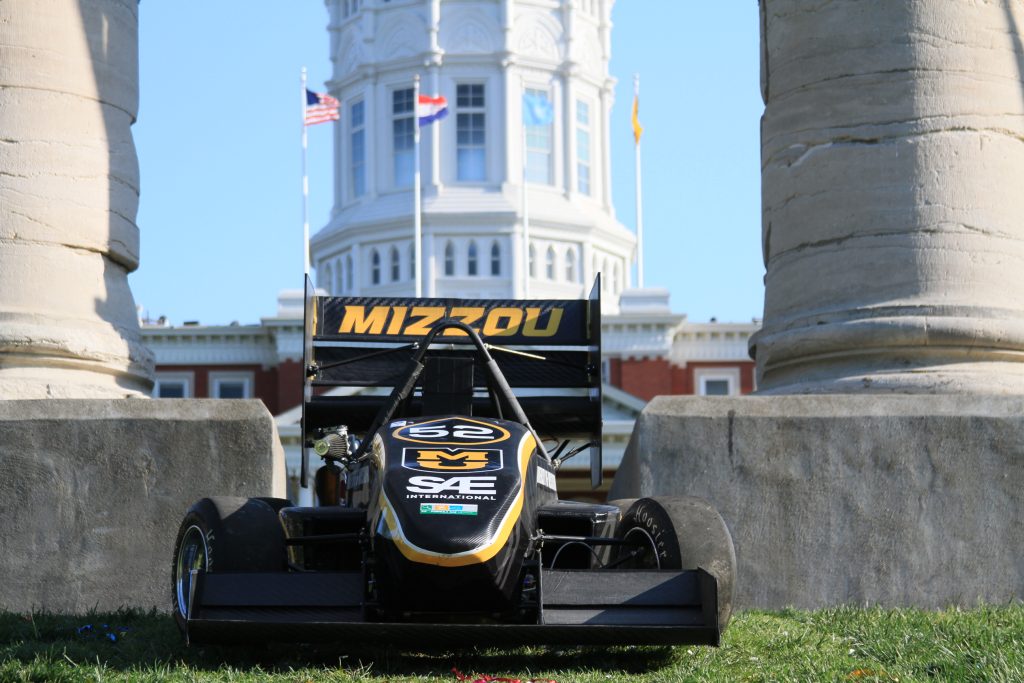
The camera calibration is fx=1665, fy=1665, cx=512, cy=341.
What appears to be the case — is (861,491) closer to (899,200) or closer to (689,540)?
(899,200)

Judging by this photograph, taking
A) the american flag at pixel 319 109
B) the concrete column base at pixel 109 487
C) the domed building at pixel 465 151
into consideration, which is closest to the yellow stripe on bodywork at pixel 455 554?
the concrete column base at pixel 109 487

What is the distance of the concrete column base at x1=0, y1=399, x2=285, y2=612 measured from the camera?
9.07 m

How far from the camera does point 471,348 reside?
28.8ft

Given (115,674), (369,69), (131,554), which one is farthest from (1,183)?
(369,69)

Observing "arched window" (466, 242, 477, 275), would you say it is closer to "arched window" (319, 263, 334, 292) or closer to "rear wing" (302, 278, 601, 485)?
"arched window" (319, 263, 334, 292)

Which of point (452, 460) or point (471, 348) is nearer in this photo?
point (452, 460)

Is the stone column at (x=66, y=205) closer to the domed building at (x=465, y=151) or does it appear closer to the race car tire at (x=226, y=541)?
the race car tire at (x=226, y=541)

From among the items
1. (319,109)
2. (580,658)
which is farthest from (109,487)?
(319,109)

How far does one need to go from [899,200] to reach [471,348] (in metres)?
3.28

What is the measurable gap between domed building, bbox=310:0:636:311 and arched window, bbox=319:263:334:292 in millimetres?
237

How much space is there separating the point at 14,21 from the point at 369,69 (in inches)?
3102

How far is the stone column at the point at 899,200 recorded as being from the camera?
10133mm

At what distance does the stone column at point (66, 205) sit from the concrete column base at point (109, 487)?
1.17 meters

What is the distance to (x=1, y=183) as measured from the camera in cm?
1078
